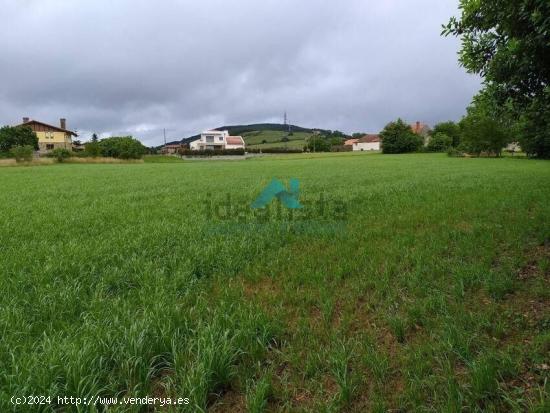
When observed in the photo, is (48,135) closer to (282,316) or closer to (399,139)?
(399,139)

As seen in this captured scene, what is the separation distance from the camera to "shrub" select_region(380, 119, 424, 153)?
85500mm

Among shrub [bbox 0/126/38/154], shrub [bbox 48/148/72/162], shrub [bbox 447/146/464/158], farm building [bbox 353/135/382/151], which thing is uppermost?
shrub [bbox 0/126/38/154]

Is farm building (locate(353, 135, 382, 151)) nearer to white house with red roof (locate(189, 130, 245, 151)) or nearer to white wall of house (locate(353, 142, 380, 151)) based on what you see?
white wall of house (locate(353, 142, 380, 151))

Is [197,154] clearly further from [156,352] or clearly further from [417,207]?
[156,352]

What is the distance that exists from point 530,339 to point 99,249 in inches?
242

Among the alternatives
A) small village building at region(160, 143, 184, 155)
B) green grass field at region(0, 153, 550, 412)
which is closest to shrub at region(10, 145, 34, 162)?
green grass field at region(0, 153, 550, 412)

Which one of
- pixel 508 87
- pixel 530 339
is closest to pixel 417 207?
pixel 508 87

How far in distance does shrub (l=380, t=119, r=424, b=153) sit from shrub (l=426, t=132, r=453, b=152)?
2.94 metres

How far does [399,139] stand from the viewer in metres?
85.3

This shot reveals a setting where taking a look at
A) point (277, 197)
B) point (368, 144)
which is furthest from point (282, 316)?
point (368, 144)

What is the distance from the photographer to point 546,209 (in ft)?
30.3

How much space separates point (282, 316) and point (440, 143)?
3729 inches

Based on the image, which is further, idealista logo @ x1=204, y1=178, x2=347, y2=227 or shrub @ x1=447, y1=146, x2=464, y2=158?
shrub @ x1=447, y1=146, x2=464, y2=158

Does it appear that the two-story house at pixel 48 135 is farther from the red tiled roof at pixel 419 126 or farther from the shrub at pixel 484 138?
the red tiled roof at pixel 419 126
